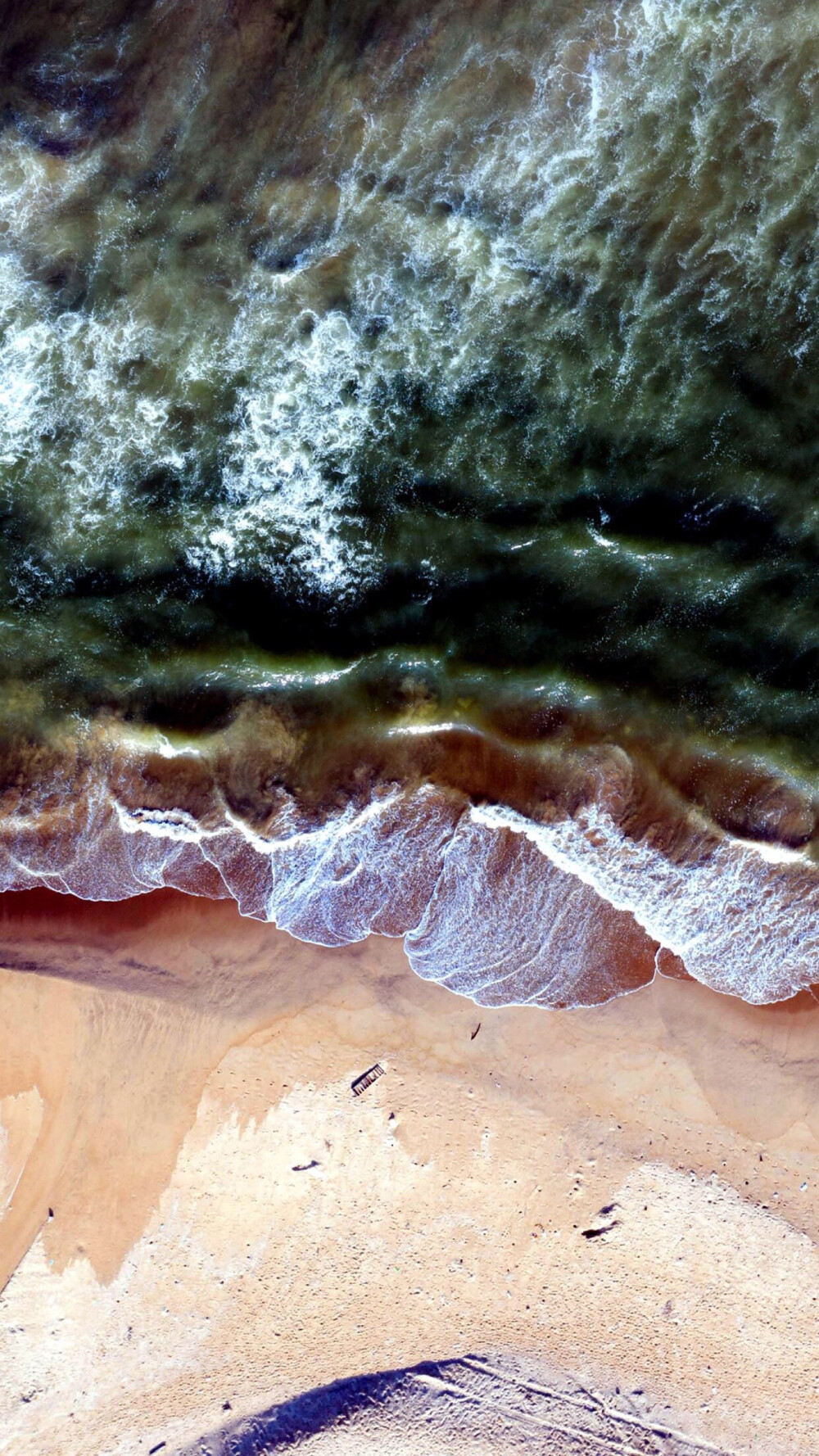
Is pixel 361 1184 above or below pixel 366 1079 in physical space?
below

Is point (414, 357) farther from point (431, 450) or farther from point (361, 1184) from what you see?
point (361, 1184)

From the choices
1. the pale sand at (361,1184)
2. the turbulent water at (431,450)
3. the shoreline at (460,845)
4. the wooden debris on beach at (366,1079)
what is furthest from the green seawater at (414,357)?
the wooden debris on beach at (366,1079)

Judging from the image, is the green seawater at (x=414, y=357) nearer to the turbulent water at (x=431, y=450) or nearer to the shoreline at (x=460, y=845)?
the turbulent water at (x=431, y=450)

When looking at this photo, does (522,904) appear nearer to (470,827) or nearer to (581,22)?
(470,827)

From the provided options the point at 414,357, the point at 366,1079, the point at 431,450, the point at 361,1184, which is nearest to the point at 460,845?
the point at 366,1079

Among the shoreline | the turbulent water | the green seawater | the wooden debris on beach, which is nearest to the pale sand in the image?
the wooden debris on beach

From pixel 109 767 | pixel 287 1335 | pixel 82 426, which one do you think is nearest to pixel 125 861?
pixel 109 767

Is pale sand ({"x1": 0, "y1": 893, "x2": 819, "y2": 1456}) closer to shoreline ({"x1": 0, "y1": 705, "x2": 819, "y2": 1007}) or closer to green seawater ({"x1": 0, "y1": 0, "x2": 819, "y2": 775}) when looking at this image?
shoreline ({"x1": 0, "y1": 705, "x2": 819, "y2": 1007})

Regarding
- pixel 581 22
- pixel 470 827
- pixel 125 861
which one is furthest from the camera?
pixel 125 861
